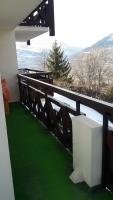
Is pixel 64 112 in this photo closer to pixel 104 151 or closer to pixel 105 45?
pixel 104 151

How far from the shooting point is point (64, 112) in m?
2.94

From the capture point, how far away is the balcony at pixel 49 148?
2.11 meters

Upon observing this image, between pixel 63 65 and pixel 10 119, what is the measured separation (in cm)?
1865

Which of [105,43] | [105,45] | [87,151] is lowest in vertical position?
[87,151]

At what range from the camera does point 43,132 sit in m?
3.75

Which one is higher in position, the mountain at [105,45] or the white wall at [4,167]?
the mountain at [105,45]

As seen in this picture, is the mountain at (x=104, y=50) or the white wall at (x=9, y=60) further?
the mountain at (x=104, y=50)

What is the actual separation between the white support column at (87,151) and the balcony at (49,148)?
0.06 m

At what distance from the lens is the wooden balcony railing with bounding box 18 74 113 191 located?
6.58 ft

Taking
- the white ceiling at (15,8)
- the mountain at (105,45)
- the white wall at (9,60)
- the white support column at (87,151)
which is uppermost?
the mountain at (105,45)

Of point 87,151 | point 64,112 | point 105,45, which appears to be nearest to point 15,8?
point 64,112

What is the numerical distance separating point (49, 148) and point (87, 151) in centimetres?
114

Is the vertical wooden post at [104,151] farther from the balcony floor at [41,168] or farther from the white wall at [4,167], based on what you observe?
the white wall at [4,167]

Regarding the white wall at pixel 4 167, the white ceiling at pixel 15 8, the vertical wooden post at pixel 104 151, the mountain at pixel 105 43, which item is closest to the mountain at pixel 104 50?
the mountain at pixel 105 43
